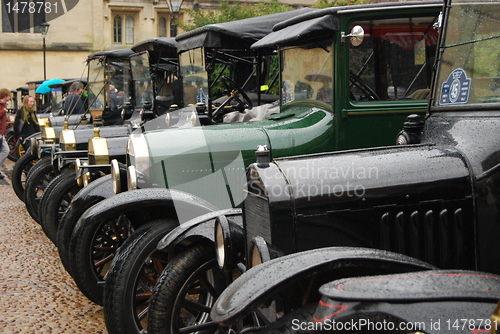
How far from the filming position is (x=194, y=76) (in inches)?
320

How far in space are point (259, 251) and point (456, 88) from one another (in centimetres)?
137

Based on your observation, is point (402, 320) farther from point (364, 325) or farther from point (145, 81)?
point (145, 81)

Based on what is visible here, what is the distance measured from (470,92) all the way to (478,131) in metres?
0.31

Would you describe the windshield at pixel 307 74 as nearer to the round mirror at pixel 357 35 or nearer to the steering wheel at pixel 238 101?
the round mirror at pixel 357 35

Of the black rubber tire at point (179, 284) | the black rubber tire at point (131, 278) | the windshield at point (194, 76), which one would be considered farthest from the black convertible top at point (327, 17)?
the windshield at point (194, 76)

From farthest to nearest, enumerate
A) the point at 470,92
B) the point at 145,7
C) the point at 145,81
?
the point at 145,7 → the point at 145,81 → the point at 470,92

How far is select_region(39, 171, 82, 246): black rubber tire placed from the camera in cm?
723

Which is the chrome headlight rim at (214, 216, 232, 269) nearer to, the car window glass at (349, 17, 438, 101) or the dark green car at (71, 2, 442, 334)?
the dark green car at (71, 2, 442, 334)

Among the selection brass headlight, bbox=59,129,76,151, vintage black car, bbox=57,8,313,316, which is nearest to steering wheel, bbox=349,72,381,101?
vintage black car, bbox=57,8,313,316

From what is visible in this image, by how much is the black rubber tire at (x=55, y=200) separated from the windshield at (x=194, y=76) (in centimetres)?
168

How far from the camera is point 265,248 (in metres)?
2.95

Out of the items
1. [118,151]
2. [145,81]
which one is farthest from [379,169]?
[145,81]

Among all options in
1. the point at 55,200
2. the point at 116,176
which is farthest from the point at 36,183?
the point at 116,176

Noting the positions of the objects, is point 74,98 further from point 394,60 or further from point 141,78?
point 394,60
